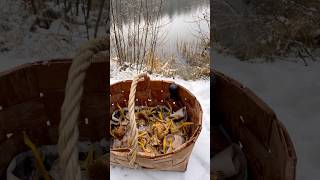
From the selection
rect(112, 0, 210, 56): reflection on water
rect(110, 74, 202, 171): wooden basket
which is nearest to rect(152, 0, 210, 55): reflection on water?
rect(112, 0, 210, 56): reflection on water

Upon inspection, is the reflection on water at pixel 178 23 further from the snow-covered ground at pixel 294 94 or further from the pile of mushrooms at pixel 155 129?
the pile of mushrooms at pixel 155 129

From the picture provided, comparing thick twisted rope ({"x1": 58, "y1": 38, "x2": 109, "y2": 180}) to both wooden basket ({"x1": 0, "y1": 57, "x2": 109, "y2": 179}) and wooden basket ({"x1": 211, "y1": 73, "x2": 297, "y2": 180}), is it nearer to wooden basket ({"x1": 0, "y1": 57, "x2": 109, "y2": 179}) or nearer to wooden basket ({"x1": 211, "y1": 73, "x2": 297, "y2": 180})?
wooden basket ({"x1": 211, "y1": 73, "x2": 297, "y2": 180})

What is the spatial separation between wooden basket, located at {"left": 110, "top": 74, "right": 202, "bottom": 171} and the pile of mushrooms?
27 mm

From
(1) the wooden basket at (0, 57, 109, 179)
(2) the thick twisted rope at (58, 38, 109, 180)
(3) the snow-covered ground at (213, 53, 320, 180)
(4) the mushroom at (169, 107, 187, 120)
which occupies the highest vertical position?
(2) the thick twisted rope at (58, 38, 109, 180)

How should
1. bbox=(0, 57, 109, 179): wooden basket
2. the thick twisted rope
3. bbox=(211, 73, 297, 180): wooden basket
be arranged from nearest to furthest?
the thick twisted rope, bbox=(211, 73, 297, 180): wooden basket, bbox=(0, 57, 109, 179): wooden basket

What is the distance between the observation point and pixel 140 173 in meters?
1.30

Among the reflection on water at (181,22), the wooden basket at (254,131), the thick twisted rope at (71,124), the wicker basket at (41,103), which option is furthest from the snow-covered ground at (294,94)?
the thick twisted rope at (71,124)

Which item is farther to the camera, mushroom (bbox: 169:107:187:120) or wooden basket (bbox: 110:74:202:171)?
mushroom (bbox: 169:107:187:120)

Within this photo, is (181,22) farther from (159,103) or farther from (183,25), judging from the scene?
(159,103)

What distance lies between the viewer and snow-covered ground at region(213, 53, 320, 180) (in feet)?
4.90

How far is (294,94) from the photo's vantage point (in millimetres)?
1895

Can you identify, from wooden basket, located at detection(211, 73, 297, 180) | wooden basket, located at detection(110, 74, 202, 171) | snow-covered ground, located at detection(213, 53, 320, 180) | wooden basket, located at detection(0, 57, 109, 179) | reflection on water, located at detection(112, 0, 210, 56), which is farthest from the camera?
reflection on water, located at detection(112, 0, 210, 56)

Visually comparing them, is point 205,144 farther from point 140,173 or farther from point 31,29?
point 31,29

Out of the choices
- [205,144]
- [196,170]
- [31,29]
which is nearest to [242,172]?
[196,170]
